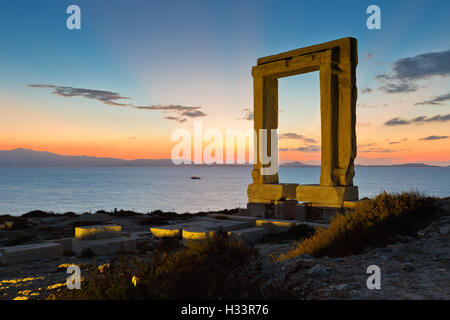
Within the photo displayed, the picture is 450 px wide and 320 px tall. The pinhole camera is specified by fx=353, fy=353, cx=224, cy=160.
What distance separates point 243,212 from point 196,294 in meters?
11.4

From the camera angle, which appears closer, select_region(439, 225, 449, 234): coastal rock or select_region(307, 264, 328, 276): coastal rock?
select_region(307, 264, 328, 276): coastal rock

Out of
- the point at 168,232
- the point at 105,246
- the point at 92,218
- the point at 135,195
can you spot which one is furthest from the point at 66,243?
the point at 135,195

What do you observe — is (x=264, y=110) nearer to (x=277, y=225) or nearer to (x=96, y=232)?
(x=277, y=225)

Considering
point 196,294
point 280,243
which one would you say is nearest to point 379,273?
point 196,294

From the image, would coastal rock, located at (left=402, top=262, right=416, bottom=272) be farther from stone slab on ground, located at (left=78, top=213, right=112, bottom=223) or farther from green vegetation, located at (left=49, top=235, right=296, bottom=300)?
stone slab on ground, located at (left=78, top=213, right=112, bottom=223)

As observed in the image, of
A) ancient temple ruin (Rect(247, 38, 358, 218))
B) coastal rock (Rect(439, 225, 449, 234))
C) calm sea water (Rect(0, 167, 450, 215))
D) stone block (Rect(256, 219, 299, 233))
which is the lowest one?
calm sea water (Rect(0, 167, 450, 215))

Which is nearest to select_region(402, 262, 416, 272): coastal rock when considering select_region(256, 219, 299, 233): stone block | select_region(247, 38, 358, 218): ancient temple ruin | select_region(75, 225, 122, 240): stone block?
select_region(256, 219, 299, 233): stone block

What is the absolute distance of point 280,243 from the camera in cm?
973

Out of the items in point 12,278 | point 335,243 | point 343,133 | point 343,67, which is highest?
point 343,67

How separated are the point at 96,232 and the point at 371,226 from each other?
6924mm

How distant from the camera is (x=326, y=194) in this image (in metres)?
12.4

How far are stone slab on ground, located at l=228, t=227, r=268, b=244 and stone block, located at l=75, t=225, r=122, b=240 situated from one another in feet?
10.7

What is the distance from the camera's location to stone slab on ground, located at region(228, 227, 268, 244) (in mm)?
9969
